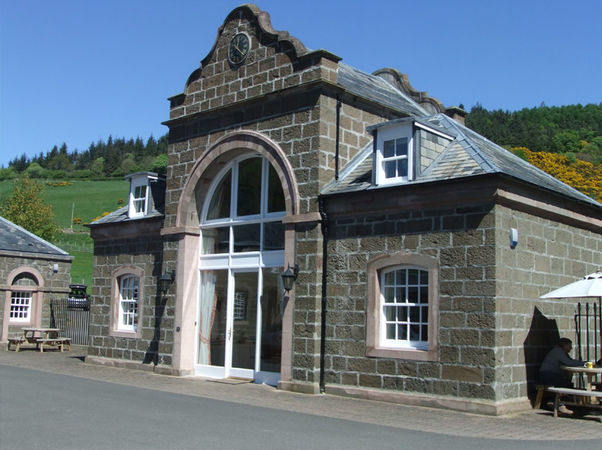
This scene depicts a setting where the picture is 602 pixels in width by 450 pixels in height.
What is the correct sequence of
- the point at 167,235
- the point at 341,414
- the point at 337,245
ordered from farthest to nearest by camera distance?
the point at 167,235 → the point at 337,245 → the point at 341,414

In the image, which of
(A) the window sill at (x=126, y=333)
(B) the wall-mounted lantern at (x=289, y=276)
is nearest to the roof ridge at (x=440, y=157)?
(B) the wall-mounted lantern at (x=289, y=276)

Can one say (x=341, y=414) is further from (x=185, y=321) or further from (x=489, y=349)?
(x=185, y=321)

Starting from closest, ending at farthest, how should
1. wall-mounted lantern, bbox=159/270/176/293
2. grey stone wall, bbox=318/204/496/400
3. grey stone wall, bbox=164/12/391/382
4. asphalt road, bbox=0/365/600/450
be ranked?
asphalt road, bbox=0/365/600/450
grey stone wall, bbox=318/204/496/400
grey stone wall, bbox=164/12/391/382
wall-mounted lantern, bbox=159/270/176/293

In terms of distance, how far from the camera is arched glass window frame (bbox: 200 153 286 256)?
15153 mm

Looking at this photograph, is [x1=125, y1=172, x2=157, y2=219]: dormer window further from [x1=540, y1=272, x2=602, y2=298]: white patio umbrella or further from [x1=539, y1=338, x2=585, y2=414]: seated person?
[x1=539, y1=338, x2=585, y2=414]: seated person

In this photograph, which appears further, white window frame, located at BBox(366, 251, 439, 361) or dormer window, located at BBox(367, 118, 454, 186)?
dormer window, located at BBox(367, 118, 454, 186)

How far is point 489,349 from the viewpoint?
10953mm

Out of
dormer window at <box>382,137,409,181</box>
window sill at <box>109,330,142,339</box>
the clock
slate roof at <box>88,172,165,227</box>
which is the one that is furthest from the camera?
slate roof at <box>88,172,165,227</box>

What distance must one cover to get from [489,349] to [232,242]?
7.13 meters

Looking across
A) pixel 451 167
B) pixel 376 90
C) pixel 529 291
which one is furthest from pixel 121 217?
pixel 529 291

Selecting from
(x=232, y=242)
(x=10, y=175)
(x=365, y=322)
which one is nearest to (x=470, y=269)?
(x=365, y=322)

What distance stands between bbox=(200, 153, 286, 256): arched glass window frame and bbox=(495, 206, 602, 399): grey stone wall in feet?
17.0

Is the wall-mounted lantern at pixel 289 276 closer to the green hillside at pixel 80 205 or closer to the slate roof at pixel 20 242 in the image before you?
the slate roof at pixel 20 242

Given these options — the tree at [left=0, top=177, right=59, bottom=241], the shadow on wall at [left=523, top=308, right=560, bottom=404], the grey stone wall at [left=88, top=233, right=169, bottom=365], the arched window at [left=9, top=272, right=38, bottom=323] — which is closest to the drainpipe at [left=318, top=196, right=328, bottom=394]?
the shadow on wall at [left=523, top=308, right=560, bottom=404]
